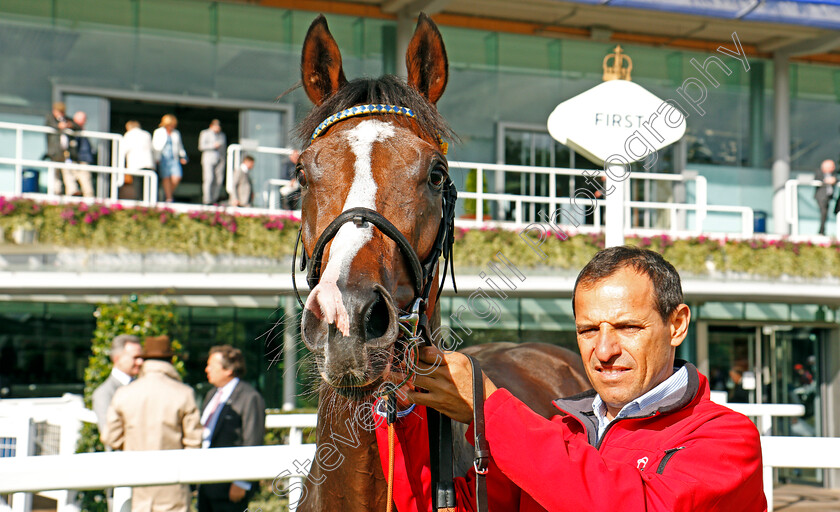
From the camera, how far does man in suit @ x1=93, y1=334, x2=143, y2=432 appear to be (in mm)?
5527

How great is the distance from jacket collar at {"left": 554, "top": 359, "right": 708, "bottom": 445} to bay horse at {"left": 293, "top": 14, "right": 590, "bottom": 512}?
0.41 m

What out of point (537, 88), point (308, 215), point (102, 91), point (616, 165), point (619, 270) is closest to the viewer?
point (619, 270)

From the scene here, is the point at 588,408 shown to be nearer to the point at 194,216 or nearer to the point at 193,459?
the point at 193,459

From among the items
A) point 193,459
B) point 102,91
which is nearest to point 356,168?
point 193,459

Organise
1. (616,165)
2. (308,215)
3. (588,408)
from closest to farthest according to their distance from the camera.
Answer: (588,408)
(308,215)
(616,165)

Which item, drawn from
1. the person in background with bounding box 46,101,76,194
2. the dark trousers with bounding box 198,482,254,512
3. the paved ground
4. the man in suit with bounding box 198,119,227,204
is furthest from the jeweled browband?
the man in suit with bounding box 198,119,227,204

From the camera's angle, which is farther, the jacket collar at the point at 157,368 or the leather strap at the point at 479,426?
the jacket collar at the point at 157,368

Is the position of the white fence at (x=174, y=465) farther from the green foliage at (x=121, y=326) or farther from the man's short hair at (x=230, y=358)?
the green foliage at (x=121, y=326)

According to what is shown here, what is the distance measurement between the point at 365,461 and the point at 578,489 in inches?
26.9

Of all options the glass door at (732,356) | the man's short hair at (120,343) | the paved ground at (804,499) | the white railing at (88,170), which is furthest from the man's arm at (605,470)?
the glass door at (732,356)

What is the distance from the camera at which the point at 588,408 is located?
5.99 feet

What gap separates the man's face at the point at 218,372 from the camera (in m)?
5.36

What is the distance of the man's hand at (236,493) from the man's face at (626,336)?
12.1ft

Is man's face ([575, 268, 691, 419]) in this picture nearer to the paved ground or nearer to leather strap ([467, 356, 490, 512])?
leather strap ([467, 356, 490, 512])
